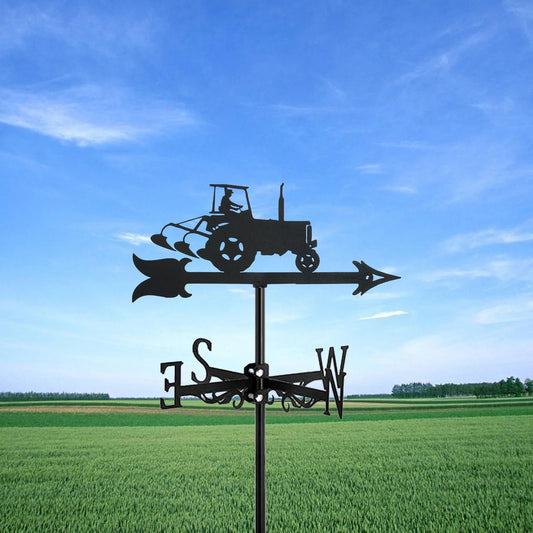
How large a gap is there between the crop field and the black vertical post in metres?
2.99

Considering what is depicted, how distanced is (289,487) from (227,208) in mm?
5562

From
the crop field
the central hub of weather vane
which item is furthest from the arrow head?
the crop field

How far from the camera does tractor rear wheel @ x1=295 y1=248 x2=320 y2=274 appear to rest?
10.2 feet

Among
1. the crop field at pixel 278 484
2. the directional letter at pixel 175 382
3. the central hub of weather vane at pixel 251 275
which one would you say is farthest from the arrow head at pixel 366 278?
the crop field at pixel 278 484

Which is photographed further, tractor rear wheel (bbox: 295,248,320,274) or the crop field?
the crop field

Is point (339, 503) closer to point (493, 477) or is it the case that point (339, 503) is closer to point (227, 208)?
point (493, 477)

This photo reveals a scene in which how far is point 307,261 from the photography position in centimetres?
311

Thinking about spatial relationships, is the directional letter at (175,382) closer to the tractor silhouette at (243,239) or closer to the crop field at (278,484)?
the tractor silhouette at (243,239)

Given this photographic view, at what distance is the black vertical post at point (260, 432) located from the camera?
111 inches

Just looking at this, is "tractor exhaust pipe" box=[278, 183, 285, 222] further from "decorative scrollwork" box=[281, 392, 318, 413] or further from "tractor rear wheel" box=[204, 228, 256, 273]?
"decorative scrollwork" box=[281, 392, 318, 413]

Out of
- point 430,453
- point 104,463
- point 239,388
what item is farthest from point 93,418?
point 239,388

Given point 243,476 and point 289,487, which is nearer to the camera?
point 289,487

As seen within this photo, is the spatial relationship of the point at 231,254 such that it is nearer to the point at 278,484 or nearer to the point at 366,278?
the point at 366,278

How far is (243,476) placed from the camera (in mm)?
8180
